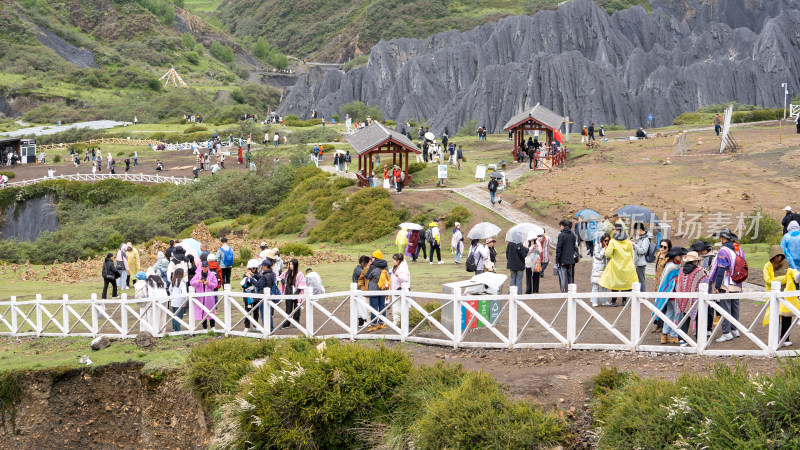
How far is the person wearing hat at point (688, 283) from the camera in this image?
11.6 meters

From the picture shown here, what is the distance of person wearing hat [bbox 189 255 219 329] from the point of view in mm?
16000

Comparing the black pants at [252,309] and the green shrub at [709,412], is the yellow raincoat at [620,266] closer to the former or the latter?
the green shrub at [709,412]

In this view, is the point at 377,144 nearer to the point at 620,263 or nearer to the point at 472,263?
the point at 472,263

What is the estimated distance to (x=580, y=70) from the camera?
79125mm

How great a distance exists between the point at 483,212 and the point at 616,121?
5189 cm

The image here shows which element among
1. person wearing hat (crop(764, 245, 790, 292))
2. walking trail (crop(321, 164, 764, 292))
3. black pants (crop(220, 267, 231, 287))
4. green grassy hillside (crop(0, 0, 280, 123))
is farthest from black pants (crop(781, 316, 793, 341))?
green grassy hillside (crop(0, 0, 280, 123))

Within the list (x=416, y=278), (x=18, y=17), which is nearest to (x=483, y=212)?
(x=416, y=278)

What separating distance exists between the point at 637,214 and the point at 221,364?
40.6 ft

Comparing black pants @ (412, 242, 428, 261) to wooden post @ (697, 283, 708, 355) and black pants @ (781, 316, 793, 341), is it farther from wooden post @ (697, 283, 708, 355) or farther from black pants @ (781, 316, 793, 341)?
black pants @ (781, 316, 793, 341)

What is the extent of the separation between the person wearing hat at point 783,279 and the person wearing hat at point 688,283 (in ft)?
2.93

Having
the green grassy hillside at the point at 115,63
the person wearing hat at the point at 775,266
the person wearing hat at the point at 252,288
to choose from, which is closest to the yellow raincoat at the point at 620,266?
the person wearing hat at the point at 775,266

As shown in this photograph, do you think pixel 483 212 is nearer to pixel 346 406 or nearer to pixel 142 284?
pixel 142 284

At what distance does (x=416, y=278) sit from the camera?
20.8 metres

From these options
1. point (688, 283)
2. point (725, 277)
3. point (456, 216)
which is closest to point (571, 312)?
point (688, 283)
